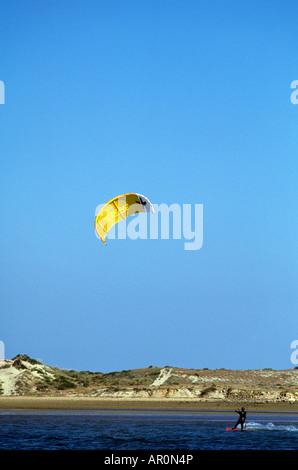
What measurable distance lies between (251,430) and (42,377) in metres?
30.5

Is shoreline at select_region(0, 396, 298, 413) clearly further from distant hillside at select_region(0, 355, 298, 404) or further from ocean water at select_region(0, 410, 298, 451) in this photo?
ocean water at select_region(0, 410, 298, 451)

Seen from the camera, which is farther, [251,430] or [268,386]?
[268,386]

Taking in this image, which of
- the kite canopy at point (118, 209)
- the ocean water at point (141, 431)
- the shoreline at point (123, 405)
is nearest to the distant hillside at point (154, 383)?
the shoreline at point (123, 405)

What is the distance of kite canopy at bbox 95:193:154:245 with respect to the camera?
35.8 m

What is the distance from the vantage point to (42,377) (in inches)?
2403

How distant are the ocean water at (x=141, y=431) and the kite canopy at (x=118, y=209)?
32.9ft

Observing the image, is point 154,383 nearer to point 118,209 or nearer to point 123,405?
point 123,405

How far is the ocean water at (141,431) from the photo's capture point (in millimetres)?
27719

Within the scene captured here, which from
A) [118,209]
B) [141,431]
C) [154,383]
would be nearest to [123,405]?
[154,383]

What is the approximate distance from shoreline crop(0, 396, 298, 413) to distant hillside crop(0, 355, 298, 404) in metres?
1.93

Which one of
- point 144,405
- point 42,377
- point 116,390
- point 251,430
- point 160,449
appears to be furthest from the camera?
point 42,377

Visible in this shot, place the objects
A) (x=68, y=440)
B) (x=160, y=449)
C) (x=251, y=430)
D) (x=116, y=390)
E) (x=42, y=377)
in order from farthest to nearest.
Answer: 1. (x=42, y=377)
2. (x=116, y=390)
3. (x=251, y=430)
4. (x=68, y=440)
5. (x=160, y=449)
